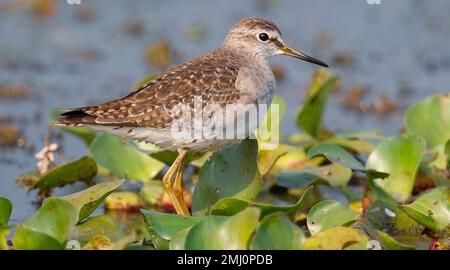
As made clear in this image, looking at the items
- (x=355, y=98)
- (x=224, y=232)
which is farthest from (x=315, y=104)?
(x=224, y=232)

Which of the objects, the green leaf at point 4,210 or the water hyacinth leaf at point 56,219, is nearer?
the water hyacinth leaf at point 56,219

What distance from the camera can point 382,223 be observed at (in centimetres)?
654

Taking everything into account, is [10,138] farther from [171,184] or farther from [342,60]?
[342,60]

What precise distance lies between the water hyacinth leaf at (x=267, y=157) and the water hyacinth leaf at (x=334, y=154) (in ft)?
0.67

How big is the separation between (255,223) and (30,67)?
6575mm

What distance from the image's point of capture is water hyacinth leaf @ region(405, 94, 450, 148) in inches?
308

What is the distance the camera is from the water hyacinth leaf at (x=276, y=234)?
16.1 ft

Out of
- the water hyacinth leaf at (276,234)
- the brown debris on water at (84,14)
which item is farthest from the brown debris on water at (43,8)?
the water hyacinth leaf at (276,234)

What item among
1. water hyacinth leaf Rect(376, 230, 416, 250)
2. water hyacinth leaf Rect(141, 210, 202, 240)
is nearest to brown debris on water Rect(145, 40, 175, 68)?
water hyacinth leaf Rect(141, 210, 202, 240)

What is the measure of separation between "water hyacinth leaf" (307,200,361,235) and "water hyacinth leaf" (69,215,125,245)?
1.14 meters

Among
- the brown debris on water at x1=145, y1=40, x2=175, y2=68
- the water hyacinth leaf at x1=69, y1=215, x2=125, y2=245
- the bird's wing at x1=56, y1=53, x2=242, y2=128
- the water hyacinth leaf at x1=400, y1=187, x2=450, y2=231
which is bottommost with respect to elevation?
the brown debris on water at x1=145, y1=40, x2=175, y2=68

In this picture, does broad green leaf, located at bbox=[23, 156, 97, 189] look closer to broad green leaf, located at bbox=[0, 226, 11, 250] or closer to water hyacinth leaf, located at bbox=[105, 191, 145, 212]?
water hyacinth leaf, located at bbox=[105, 191, 145, 212]

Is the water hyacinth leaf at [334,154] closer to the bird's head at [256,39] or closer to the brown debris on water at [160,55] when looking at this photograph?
the bird's head at [256,39]

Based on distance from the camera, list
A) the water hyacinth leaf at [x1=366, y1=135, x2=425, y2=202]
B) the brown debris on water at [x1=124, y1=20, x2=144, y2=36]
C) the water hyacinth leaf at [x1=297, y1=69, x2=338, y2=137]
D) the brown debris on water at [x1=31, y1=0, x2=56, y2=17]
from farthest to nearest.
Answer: the brown debris on water at [x1=31, y1=0, x2=56, y2=17] < the brown debris on water at [x1=124, y1=20, x2=144, y2=36] < the water hyacinth leaf at [x1=297, y1=69, x2=338, y2=137] < the water hyacinth leaf at [x1=366, y1=135, x2=425, y2=202]
